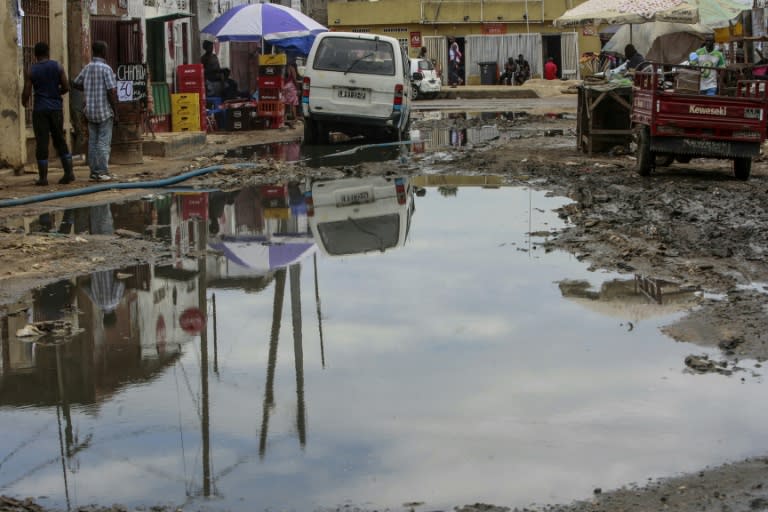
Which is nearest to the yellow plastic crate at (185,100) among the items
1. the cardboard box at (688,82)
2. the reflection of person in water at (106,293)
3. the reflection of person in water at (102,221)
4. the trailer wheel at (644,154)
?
the reflection of person in water at (102,221)

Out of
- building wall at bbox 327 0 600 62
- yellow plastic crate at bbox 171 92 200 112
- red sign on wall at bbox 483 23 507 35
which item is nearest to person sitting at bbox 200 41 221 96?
yellow plastic crate at bbox 171 92 200 112

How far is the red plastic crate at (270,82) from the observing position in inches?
1083

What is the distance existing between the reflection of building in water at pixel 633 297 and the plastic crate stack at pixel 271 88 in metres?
19.2

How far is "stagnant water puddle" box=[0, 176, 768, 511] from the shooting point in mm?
5137

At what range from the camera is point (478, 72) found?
208ft

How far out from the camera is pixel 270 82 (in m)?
27.5

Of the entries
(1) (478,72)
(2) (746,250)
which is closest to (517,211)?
(2) (746,250)

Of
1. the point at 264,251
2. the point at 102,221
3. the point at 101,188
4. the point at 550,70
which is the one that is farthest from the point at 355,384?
the point at 550,70

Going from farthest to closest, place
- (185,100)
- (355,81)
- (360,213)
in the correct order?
(185,100) → (355,81) → (360,213)

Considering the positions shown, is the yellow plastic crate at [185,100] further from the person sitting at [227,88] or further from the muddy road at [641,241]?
the person sitting at [227,88]

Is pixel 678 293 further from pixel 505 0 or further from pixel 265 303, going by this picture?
pixel 505 0

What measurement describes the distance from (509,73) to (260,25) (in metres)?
34.4

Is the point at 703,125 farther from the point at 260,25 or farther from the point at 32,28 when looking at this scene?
the point at 260,25

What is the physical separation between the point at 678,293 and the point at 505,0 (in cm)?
5616
